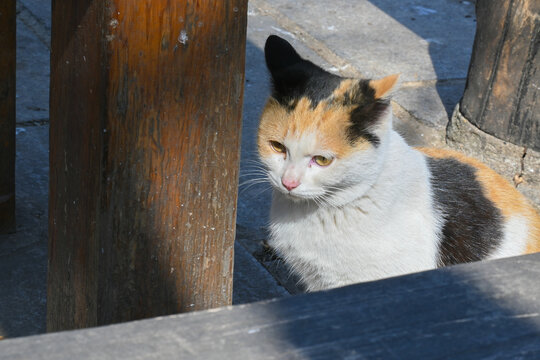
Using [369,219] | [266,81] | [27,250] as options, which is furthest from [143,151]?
[266,81]

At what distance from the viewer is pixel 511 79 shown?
3.59 meters

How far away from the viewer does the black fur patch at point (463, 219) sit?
2535 millimetres

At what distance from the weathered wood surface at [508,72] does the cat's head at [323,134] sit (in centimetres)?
146

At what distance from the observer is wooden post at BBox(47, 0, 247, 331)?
1510 millimetres

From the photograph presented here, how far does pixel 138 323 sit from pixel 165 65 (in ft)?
2.50

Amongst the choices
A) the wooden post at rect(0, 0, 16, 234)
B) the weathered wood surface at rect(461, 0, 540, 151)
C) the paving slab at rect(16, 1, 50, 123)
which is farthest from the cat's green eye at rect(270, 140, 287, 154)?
the paving slab at rect(16, 1, 50, 123)

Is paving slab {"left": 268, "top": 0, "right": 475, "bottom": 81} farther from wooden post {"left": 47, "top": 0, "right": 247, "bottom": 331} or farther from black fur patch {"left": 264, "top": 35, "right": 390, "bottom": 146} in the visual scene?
wooden post {"left": 47, "top": 0, "right": 247, "bottom": 331}

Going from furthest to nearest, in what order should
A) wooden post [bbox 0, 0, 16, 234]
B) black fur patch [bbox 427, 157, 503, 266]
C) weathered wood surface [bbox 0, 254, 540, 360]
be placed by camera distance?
wooden post [bbox 0, 0, 16, 234], black fur patch [bbox 427, 157, 503, 266], weathered wood surface [bbox 0, 254, 540, 360]

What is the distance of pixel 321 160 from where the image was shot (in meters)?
2.33

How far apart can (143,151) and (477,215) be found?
150cm

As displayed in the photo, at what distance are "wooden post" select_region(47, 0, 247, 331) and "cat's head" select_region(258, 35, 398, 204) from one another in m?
0.53

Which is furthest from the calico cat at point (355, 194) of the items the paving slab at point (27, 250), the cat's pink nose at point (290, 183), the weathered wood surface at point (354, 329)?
the weathered wood surface at point (354, 329)

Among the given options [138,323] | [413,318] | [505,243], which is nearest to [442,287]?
[413,318]

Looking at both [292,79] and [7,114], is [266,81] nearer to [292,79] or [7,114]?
[7,114]
